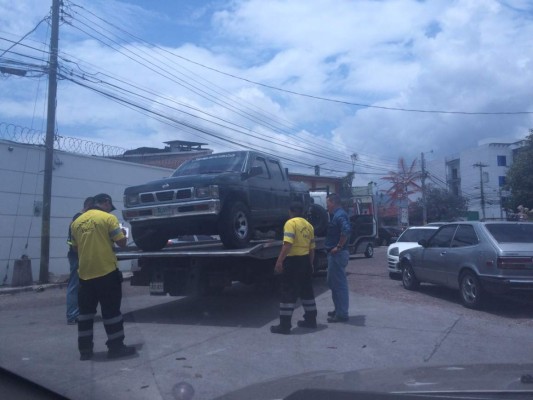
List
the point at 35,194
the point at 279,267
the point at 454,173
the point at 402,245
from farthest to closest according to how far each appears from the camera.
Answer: the point at 454,173
the point at 35,194
the point at 402,245
the point at 279,267

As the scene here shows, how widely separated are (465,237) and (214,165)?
4765 millimetres

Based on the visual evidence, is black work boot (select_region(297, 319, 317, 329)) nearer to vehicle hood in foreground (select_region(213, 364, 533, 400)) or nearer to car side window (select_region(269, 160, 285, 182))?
vehicle hood in foreground (select_region(213, 364, 533, 400))

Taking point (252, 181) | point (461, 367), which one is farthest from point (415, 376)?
point (252, 181)

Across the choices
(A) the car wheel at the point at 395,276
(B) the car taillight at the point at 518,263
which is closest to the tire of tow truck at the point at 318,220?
(A) the car wheel at the point at 395,276

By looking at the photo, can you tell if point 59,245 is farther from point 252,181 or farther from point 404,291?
point 404,291

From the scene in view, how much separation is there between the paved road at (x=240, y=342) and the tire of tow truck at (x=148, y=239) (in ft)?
3.60

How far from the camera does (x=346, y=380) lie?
3.98 meters

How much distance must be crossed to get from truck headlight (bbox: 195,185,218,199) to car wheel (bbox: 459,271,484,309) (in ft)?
14.9

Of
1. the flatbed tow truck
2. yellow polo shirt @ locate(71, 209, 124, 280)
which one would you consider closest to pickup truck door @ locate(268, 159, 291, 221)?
the flatbed tow truck

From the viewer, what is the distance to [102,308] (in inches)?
278

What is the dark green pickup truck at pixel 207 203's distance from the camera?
9.52 m

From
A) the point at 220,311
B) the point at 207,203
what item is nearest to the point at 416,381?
the point at 207,203

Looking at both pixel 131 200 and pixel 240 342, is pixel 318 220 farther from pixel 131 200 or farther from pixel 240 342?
pixel 240 342

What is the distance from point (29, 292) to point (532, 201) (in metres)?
25.7
